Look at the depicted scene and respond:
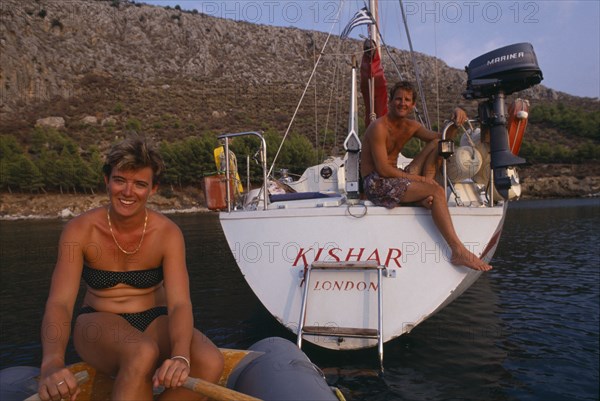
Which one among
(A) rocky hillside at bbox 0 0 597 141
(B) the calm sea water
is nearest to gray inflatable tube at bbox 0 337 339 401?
(B) the calm sea water

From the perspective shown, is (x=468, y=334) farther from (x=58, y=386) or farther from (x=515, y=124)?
(x=58, y=386)

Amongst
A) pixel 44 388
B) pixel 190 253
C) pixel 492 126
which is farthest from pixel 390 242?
pixel 190 253

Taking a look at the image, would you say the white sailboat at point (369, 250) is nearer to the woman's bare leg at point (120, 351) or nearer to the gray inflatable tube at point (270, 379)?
the gray inflatable tube at point (270, 379)

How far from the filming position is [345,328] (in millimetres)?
3746

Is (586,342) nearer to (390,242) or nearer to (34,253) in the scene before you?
(390,242)

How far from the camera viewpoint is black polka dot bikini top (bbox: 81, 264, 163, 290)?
2408 mm

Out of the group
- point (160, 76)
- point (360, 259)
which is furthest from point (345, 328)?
point (160, 76)

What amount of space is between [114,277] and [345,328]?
6.77 feet

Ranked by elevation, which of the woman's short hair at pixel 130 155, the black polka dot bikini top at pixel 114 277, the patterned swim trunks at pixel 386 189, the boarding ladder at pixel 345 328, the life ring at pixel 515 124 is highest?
the life ring at pixel 515 124

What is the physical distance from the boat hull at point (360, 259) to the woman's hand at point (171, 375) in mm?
1955

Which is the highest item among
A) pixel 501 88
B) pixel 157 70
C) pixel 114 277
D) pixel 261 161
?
pixel 157 70

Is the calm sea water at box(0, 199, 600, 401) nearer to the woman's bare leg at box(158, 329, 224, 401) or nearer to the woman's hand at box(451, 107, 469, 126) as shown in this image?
the woman's bare leg at box(158, 329, 224, 401)

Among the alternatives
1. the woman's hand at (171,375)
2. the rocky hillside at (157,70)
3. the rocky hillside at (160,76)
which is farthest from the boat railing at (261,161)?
the rocky hillside at (157,70)

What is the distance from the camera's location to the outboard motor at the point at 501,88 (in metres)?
4.19
